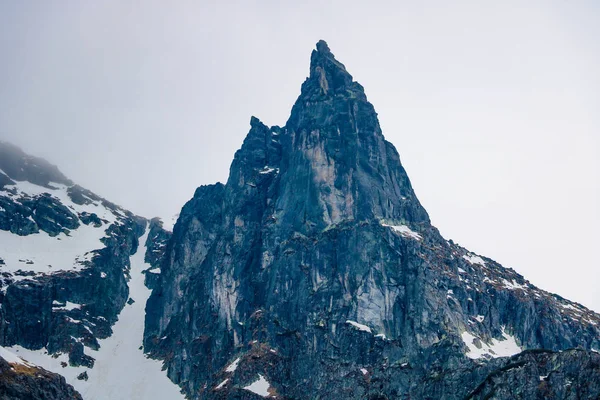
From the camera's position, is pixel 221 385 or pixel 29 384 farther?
pixel 221 385

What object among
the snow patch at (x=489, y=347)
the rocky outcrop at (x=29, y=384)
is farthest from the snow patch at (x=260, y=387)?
the snow patch at (x=489, y=347)

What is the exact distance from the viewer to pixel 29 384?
174375mm

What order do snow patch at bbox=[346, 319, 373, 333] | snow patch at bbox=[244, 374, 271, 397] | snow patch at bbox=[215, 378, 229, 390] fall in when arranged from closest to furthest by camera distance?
snow patch at bbox=[346, 319, 373, 333] → snow patch at bbox=[244, 374, 271, 397] → snow patch at bbox=[215, 378, 229, 390]

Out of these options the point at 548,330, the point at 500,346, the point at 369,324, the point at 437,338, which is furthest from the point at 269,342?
the point at 548,330

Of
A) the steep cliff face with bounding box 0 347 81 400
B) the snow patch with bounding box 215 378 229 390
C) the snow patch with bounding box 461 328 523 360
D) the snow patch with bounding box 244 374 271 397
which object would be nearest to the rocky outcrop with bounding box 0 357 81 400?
the steep cliff face with bounding box 0 347 81 400

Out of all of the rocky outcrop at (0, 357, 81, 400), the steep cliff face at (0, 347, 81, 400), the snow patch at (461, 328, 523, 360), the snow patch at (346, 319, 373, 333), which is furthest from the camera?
the snow patch at (346, 319, 373, 333)

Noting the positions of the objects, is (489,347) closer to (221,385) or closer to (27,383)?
(221,385)

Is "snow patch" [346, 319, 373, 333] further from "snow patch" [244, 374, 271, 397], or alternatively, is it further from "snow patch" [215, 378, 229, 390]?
"snow patch" [215, 378, 229, 390]

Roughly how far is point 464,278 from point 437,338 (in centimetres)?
3201

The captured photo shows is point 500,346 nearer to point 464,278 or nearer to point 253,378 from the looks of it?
point 464,278

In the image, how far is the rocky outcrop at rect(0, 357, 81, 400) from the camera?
168 meters

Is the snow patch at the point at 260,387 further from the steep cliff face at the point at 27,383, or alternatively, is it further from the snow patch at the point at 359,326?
the steep cliff face at the point at 27,383

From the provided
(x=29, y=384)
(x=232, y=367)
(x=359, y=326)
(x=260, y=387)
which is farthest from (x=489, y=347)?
(x=29, y=384)

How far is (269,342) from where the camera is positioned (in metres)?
196
